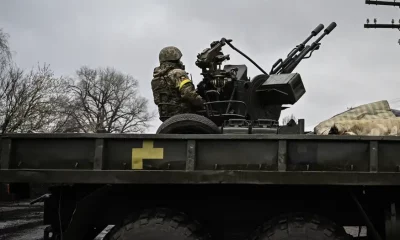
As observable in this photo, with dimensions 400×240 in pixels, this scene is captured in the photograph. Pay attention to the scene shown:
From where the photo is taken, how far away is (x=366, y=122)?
5.22m

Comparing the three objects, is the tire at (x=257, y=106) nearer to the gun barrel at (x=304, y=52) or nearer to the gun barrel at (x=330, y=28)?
the gun barrel at (x=304, y=52)

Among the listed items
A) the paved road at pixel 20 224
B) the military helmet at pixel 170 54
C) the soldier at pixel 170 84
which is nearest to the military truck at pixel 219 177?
the soldier at pixel 170 84

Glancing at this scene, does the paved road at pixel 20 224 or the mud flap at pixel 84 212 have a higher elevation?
the mud flap at pixel 84 212

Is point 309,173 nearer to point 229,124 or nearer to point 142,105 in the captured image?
point 229,124

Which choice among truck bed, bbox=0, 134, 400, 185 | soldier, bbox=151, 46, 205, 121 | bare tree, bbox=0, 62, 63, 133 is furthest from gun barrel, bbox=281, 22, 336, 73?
bare tree, bbox=0, 62, 63, 133

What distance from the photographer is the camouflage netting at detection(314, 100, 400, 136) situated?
5125 millimetres

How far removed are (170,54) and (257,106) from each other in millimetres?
1394

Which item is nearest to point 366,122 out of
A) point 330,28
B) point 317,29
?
point 317,29

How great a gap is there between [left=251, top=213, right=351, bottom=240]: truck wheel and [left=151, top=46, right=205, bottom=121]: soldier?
6.40 ft

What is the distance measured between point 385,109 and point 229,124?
2250 mm

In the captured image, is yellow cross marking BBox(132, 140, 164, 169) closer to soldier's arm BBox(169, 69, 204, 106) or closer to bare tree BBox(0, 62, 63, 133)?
soldier's arm BBox(169, 69, 204, 106)

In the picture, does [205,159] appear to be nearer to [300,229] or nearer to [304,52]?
[300,229]

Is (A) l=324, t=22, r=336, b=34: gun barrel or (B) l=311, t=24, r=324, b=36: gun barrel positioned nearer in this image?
(B) l=311, t=24, r=324, b=36: gun barrel

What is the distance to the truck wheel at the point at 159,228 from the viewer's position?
4.10 m
